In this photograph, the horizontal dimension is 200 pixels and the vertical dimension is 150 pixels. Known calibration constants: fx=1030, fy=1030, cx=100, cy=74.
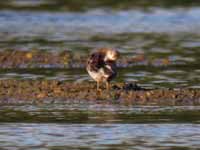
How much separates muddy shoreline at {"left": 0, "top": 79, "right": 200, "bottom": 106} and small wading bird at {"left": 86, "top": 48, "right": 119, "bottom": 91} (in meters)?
0.18

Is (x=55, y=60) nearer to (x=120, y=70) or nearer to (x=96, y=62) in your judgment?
(x=120, y=70)

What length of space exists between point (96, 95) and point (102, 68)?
0.62 metres

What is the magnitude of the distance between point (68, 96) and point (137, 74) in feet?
11.8

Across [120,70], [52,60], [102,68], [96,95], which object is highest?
[102,68]

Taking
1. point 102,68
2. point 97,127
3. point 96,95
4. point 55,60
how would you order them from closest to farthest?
1. point 97,127
2. point 96,95
3. point 102,68
4. point 55,60

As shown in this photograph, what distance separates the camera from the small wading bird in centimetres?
1661

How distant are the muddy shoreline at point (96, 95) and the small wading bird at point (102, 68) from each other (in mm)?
183

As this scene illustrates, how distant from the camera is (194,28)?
30094 mm

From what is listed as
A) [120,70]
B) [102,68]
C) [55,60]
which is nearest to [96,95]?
[102,68]

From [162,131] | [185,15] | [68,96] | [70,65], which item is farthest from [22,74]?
[185,15]

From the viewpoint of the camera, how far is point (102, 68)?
1673cm

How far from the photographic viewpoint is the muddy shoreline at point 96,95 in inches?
628

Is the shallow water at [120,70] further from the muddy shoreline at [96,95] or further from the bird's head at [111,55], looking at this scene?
the bird's head at [111,55]

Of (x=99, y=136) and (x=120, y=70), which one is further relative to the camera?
(x=120, y=70)
